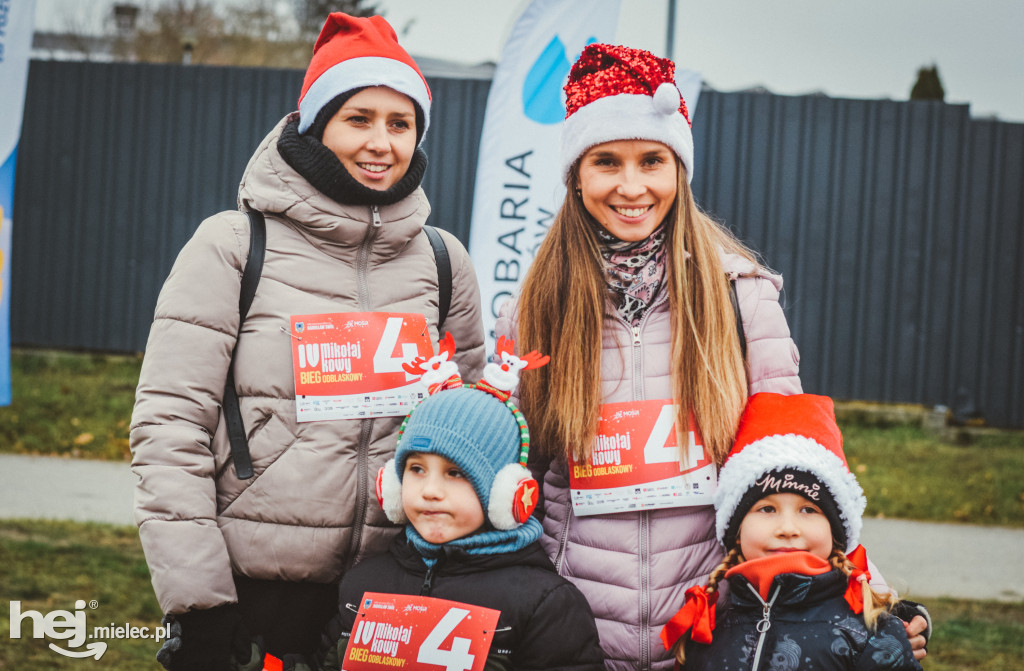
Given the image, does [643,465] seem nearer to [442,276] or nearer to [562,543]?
[562,543]

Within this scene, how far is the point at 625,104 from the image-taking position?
7.84ft

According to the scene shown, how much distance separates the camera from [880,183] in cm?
929

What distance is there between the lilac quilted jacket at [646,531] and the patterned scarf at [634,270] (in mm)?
35

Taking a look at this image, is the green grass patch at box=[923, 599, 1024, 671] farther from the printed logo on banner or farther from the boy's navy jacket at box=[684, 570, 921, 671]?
the printed logo on banner

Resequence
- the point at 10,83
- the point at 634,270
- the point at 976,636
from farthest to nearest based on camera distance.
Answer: the point at 976,636, the point at 10,83, the point at 634,270

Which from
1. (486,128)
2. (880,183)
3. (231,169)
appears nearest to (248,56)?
(231,169)

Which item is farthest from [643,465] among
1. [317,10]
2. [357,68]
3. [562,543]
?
[317,10]

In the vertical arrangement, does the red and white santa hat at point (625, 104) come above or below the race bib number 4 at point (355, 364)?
above

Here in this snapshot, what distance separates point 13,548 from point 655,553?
4.19m

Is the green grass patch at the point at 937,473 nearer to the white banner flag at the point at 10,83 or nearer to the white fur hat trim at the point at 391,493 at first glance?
the white fur hat trim at the point at 391,493

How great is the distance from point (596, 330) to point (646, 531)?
1.67ft

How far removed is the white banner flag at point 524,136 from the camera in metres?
5.41

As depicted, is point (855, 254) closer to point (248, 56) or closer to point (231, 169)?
point (231, 169)

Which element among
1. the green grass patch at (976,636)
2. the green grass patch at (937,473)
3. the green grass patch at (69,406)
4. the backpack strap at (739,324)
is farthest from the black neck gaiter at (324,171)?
the green grass patch at (69,406)
